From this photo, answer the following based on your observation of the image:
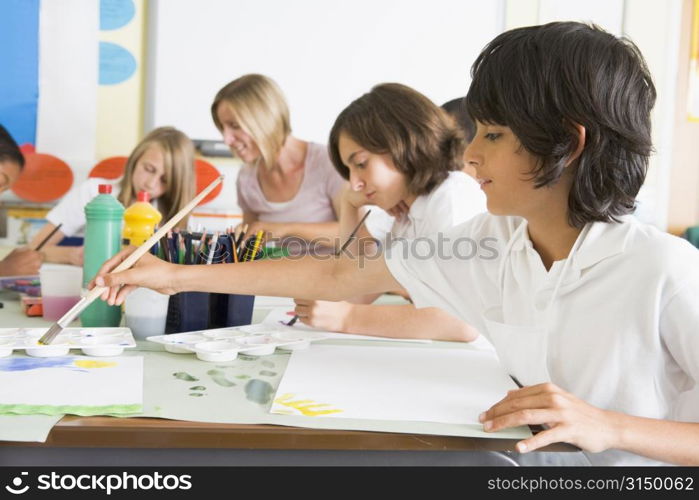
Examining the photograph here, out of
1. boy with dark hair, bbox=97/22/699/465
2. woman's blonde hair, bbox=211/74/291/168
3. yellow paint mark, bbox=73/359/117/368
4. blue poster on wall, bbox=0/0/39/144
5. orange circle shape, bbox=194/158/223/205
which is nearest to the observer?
boy with dark hair, bbox=97/22/699/465

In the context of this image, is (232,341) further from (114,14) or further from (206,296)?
(114,14)

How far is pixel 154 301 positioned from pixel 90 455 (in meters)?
0.39

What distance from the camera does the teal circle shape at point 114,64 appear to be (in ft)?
9.93

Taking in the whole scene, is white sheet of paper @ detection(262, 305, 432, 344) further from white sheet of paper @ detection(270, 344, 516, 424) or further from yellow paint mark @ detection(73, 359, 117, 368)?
yellow paint mark @ detection(73, 359, 117, 368)

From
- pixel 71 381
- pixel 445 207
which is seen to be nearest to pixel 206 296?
pixel 71 381

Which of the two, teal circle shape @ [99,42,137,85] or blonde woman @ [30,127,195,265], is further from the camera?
teal circle shape @ [99,42,137,85]

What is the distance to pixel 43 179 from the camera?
3059 millimetres

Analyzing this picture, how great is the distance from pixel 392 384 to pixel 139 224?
0.65m

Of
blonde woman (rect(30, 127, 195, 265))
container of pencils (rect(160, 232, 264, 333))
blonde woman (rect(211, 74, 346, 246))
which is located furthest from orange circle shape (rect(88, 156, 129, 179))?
container of pencils (rect(160, 232, 264, 333))

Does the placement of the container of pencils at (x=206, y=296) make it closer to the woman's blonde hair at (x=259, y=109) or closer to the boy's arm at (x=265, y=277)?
the boy's arm at (x=265, y=277)

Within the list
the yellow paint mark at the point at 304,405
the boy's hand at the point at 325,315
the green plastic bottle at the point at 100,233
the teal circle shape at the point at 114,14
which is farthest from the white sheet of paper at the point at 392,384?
the teal circle shape at the point at 114,14

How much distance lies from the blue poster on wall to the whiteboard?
0.47 metres

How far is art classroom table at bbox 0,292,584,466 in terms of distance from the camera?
2.34 ft
